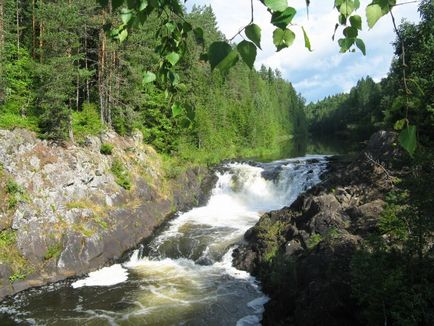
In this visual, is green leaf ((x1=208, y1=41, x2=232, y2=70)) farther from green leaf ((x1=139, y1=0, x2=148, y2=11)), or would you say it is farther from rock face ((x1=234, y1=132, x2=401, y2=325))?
rock face ((x1=234, y1=132, x2=401, y2=325))

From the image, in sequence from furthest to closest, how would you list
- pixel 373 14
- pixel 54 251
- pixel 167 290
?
pixel 54 251 → pixel 167 290 → pixel 373 14

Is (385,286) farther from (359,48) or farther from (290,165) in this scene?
(290,165)

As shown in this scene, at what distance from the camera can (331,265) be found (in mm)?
11664

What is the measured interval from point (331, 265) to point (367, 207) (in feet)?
15.5

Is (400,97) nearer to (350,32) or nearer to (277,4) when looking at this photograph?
(350,32)

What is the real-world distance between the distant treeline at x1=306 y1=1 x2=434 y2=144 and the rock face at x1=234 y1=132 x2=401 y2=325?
2.95m

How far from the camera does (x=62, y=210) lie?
18.0 meters

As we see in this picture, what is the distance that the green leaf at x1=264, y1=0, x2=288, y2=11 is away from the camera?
1246 millimetres

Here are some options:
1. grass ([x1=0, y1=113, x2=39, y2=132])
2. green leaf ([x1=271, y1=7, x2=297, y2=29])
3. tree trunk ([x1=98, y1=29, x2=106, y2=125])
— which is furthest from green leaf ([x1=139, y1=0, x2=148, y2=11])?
tree trunk ([x1=98, y1=29, x2=106, y2=125])

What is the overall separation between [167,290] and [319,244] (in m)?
6.00

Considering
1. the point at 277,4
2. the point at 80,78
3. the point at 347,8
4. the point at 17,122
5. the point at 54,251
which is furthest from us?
A: the point at 80,78

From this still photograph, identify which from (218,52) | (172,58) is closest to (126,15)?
(172,58)

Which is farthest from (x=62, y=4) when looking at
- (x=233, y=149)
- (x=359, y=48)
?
(x=233, y=149)

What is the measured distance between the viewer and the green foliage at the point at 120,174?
868 inches
